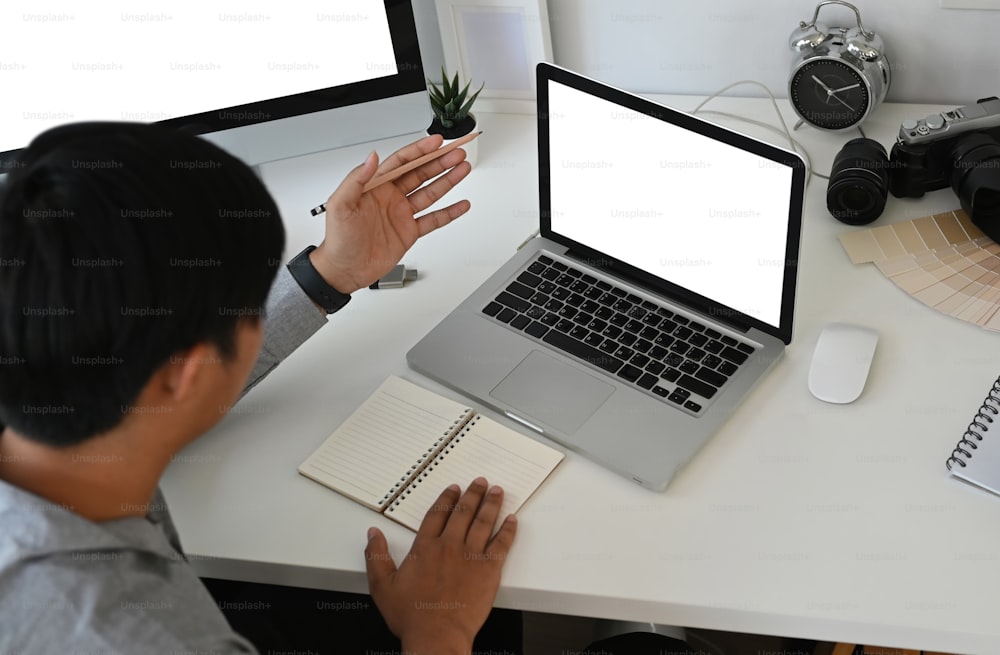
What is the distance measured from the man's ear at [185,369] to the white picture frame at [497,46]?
0.84 metres

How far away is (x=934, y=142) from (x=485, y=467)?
689 millimetres

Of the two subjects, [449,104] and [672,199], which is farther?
[449,104]

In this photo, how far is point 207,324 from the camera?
2.49ft

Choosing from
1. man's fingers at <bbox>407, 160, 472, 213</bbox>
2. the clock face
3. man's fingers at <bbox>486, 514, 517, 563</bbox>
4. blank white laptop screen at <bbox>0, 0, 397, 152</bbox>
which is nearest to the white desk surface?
man's fingers at <bbox>486, 514, 517, 563</bbox>

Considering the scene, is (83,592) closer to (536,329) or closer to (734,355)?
(536,329)

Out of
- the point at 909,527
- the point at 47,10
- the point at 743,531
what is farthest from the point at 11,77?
the point at 909,527

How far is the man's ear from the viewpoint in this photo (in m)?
0.76

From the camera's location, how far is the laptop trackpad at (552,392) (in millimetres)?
1081

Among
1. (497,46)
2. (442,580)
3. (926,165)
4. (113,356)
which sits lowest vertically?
(442,580)

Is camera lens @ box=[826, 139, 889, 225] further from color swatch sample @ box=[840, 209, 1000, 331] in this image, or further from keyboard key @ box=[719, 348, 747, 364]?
keyboard key @ box=[719, 348, 747, 364]

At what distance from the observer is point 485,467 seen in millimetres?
1056

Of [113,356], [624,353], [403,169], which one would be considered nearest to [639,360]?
[624,353]

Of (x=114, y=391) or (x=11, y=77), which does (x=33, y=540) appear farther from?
(x=11, y=77)

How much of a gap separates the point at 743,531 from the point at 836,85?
0.67 meters
